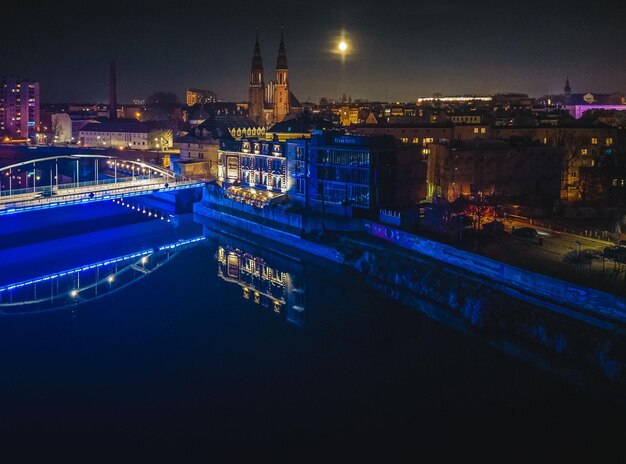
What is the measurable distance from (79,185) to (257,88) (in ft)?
74.5

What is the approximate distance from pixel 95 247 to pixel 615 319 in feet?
50.0

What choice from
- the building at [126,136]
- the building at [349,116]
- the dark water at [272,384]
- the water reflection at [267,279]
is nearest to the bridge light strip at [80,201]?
the dark water at [272,384]

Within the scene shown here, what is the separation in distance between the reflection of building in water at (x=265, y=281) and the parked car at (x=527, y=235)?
5.51 meters

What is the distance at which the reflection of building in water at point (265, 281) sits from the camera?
13.6 m

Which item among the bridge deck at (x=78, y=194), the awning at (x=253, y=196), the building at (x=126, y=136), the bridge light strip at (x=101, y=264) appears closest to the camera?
the bridge light strip at (x=101, y=264)

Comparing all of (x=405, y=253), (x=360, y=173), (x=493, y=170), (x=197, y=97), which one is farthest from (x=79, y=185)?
(x=197, y=97)

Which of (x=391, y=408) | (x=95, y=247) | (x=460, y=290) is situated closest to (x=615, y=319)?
(x=460, y=290)

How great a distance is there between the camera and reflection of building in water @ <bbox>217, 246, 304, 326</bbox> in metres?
13.6

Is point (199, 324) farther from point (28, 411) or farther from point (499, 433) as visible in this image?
point (499, 433)

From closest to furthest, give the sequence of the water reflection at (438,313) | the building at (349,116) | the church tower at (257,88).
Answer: the water reflection at (438,313)
the church tower at (257,88)
the building at (349,116)

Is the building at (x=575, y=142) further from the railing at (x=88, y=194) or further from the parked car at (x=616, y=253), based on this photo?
the railing at (x=88, y=194)

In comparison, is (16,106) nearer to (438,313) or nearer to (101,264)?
(101,264)

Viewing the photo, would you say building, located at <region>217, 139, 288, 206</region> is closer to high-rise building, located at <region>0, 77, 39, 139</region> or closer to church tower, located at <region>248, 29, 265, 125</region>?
church tower, located at <region>248, 29, 265, 125</region>

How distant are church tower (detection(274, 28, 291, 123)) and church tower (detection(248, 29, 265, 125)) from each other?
3.45 ft
